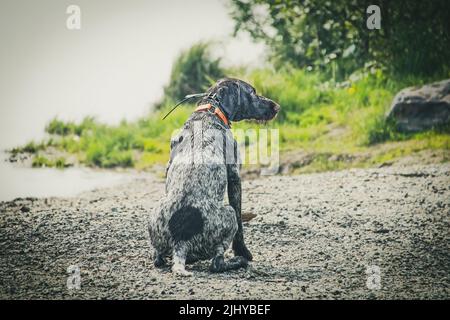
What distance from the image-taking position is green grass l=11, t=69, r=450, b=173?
11.1m

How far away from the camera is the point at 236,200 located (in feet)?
22.3

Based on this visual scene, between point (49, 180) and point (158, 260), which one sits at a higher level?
point (49, 180)

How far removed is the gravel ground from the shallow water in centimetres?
71

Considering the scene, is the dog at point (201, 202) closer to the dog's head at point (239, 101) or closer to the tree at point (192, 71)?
the dog's head at point (239, 101)

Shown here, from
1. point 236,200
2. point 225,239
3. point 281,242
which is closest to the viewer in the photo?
point 225,239

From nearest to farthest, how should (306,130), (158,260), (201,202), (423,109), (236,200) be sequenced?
(201,202), (158,260), (236,200), (423,109), (306,130)

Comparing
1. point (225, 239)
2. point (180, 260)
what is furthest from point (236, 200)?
point (180, 260)

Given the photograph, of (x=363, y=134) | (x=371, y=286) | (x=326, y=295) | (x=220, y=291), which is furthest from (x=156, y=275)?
(x=363, y=134)

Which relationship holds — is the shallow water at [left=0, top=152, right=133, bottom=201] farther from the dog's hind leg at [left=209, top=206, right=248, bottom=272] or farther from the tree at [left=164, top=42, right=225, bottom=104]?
the dog's hind leg at [left=209, top=206, right=248, bottom=272]

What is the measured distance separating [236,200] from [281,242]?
100 cm

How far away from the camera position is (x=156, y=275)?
6430 mm

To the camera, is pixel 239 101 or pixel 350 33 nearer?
pixel 239 101

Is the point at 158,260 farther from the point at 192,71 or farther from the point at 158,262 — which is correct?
the point at 192,71

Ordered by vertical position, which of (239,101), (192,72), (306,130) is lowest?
(306,130)
